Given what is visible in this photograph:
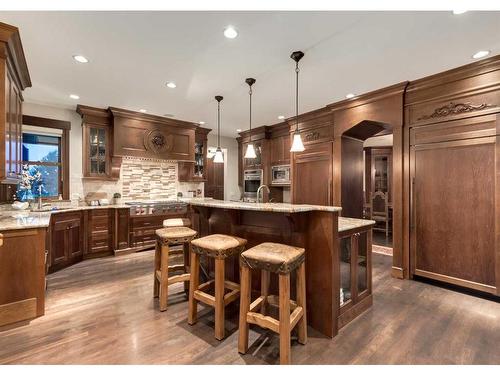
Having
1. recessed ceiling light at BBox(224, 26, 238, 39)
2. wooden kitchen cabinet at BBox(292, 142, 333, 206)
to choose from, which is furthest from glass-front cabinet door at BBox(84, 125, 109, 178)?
wooden kitchen cabinet at BBox(292, 142, 333, 206)

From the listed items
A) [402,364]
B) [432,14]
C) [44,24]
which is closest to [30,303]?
[44,24]

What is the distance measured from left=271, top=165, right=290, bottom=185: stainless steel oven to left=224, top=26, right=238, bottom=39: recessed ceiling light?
129 inches

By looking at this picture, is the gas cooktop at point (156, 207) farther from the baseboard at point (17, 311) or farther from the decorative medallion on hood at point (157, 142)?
the baseboard at point (17, 311)

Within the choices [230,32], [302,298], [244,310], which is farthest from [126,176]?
[302,298]

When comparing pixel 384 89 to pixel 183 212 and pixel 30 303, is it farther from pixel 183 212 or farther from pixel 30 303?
pixel 30 303

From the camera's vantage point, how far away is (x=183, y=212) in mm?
4867

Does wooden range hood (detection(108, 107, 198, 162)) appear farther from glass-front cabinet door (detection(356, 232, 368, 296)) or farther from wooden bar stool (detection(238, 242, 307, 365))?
glass-front cabinet door (detection(356, 232, 368, 296))

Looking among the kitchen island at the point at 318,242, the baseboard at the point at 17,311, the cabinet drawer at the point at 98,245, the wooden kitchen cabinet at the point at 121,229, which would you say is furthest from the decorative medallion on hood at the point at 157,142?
the kitchen island at the point at 318,242

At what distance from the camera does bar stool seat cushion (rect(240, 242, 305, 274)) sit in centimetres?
166

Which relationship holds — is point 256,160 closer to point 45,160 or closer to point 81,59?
point 81,59

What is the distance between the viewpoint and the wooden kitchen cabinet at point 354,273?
7.05 ft

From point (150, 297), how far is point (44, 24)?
2701 mm

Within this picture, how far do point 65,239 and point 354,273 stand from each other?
12.8 ft

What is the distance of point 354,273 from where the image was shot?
7.38 ft
